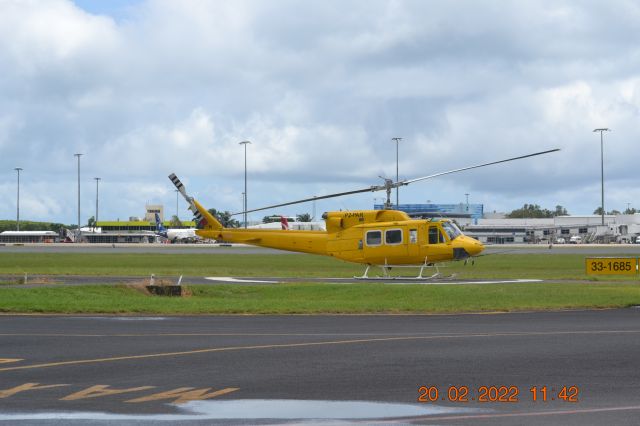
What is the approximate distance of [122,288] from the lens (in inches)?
1369

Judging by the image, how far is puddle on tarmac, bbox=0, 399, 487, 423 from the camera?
36.5 feet

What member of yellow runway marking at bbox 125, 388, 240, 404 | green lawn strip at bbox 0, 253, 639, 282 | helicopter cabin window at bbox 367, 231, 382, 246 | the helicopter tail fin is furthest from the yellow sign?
yellow runway marking at bbox 125, 388, 240, 404

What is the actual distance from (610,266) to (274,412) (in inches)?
1521

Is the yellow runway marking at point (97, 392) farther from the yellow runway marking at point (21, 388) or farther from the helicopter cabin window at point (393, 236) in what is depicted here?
the helicopter cabin window at point (393, 236)

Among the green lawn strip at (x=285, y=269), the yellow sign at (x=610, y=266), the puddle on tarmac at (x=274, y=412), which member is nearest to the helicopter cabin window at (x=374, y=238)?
the green lawn strip at (x=285, y=269)

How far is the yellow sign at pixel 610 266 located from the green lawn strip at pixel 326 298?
9714 millimetres

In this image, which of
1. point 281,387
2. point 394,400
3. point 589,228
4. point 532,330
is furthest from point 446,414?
point 589,228

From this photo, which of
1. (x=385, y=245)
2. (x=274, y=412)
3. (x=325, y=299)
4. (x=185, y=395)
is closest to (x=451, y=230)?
(x=385, y=245)

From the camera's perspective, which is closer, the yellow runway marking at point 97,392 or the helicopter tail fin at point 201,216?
the yellow runway marking at point 97,392

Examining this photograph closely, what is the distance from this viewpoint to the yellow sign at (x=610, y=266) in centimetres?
4622

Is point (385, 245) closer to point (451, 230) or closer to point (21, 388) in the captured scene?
point (451, 230)

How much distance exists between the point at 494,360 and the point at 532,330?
519 centimetres

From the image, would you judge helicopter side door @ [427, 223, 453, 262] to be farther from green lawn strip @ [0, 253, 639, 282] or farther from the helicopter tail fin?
the helicopter tail fin

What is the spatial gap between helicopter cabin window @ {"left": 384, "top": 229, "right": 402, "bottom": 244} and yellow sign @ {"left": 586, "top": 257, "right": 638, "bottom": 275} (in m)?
9.67
